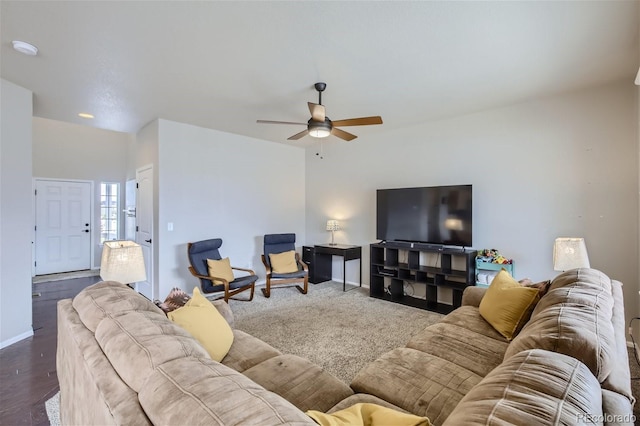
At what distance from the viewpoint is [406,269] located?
4414 mm

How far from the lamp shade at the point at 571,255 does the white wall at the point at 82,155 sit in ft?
26.4

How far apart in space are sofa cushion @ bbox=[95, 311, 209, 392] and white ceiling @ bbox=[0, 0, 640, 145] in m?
1.95

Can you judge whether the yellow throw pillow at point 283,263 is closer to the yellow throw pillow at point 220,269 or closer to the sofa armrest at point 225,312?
the yellow throw pillow at point 220,269

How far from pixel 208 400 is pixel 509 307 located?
7.26ft

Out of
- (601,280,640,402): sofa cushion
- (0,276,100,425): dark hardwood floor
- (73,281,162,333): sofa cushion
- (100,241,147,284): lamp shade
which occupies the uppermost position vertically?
(100,241,147,284): lamp shade

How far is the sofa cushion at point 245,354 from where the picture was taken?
5.61 ft

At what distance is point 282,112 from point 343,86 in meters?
1.09

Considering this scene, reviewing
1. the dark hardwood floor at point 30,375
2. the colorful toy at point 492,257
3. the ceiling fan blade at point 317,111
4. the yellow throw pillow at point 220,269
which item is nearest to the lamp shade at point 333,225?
the yellow throw pillow at point 220,269

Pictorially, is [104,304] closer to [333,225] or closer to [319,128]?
[319,128]

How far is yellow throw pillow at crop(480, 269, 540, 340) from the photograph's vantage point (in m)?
2.13

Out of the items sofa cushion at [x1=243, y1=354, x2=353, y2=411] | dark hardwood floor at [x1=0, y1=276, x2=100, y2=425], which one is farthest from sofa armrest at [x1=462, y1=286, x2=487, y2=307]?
dark hardwood floor at [x1=0, y1=276, x2=100, y2=425]

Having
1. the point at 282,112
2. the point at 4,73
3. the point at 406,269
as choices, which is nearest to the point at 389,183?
the point at 406,269

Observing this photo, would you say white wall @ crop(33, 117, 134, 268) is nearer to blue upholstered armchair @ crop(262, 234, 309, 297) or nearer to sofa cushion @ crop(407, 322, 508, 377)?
blue upholstered armchair @ crop(262, 234, 309, 297)

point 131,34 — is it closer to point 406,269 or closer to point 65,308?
point 65,308
